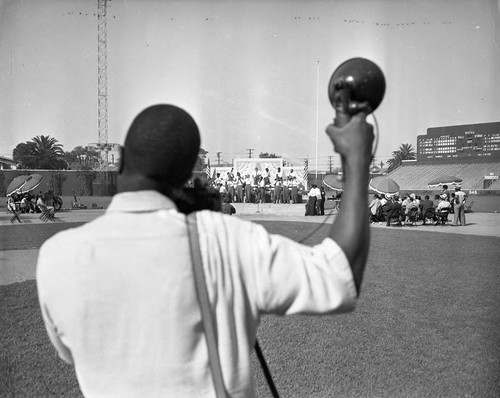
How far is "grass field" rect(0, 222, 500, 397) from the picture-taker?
4.16 metres

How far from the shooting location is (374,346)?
5008mm

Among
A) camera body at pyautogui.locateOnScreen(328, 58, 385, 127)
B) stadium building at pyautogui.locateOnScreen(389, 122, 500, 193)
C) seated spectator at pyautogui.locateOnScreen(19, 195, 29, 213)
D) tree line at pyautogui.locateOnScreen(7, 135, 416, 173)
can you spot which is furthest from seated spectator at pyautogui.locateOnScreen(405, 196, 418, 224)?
stadium building at pyautogui.locateOnScreen(389, 122, 500, 193)

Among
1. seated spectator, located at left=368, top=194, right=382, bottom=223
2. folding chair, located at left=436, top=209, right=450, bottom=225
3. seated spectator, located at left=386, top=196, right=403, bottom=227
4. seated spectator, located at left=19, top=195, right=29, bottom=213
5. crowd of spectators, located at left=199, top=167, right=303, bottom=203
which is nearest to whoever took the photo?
crowd of spectators, located at left=199, top=167, right=303, bottom=203

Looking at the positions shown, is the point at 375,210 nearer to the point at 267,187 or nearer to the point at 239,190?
the point at 267,187

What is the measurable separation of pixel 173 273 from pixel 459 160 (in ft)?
220

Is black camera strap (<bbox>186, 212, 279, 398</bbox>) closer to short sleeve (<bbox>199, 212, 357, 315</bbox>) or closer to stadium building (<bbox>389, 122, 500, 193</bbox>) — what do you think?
short sleeve (<bbox>199, 212, 357, 315</bbox>)

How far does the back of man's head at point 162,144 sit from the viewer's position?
3.89 feet

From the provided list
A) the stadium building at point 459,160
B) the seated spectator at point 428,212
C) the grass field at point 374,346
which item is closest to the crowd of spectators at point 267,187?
the seated spectator at point 428,212

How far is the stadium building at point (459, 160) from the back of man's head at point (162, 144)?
1999 inches

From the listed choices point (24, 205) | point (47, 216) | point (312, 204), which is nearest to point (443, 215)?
point (312, 204)

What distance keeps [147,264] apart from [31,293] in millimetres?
6546

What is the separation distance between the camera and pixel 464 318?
583 centimetres

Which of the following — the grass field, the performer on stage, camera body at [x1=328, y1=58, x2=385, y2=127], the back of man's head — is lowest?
the grass field

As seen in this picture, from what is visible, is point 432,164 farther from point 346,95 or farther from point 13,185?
point 346,95
